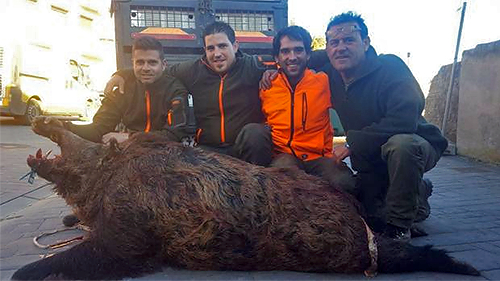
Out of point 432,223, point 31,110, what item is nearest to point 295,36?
point 432,223

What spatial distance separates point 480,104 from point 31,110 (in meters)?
14.6

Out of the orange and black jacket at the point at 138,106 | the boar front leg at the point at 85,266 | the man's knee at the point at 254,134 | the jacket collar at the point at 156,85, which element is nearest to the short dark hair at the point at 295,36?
the man's knee at the point at 254,134

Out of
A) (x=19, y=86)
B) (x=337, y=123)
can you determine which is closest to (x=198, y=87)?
(x=337, y=123)

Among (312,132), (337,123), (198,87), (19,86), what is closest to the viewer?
(312,132)

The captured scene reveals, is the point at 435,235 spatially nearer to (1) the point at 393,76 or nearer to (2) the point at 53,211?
(1) the point at 393,76

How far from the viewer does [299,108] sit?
3543 millimetres

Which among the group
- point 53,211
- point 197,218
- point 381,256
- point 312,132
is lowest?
point 53,211

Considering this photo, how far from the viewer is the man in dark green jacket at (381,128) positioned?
287cm

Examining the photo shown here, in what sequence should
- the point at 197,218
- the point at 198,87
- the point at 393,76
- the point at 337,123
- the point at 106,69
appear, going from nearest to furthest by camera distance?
the point at 197,218 < the point at 393,76 < the point at 198,87 < the point at 337,123 < the point at 106,69

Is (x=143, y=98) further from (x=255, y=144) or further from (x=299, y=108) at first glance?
(x=299, y=108)

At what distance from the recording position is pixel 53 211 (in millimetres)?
4281

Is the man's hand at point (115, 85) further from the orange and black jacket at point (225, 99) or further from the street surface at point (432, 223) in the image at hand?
the street surface at point (432, 223)

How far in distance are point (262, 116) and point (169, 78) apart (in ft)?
3.00

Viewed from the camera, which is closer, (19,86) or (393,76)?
(393,76)
